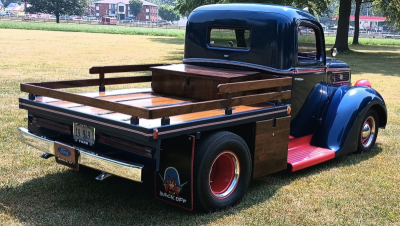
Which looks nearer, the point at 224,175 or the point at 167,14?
the point at 224,175

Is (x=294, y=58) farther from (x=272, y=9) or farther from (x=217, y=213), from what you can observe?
(x=217, y=213)

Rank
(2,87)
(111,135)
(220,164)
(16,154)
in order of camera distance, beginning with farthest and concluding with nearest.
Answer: (2,87), (16,154), (220,164), (111,135)

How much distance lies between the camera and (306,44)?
18.4ft

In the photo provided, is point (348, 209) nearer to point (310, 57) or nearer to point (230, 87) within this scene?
point (230, 87)

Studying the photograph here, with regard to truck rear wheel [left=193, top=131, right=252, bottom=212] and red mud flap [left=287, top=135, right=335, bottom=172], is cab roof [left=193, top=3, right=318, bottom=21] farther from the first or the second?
truck rear wheel [left=193, top=131, right=252, bottom=212]

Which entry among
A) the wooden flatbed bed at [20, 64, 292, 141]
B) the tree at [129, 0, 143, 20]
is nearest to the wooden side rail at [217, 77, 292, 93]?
the wooden flatbed bed at [20, 64, 292, 141]

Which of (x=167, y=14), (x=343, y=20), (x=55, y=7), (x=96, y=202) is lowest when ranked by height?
(x=96, y=202)

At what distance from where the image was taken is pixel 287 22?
5.18 metres

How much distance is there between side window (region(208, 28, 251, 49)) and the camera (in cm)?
543

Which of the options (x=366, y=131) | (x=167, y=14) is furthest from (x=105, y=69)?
(x=167, y=14)

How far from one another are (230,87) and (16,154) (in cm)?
308

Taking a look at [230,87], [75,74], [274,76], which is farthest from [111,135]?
[75,74]

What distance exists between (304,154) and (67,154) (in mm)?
2714

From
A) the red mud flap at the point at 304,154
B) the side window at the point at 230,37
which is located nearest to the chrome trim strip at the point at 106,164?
the red mud flap at the point at 304,154
